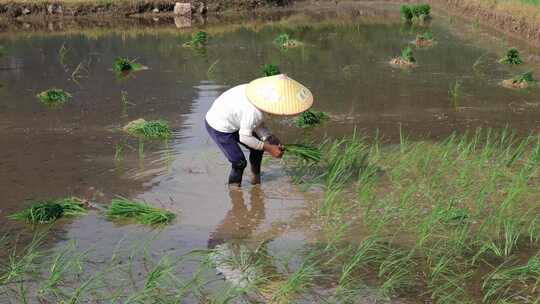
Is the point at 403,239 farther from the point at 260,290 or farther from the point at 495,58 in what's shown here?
the point at 495,58

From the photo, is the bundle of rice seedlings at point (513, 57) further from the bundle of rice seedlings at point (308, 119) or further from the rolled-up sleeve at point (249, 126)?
the rolled-up sleeve at point (249, 126)

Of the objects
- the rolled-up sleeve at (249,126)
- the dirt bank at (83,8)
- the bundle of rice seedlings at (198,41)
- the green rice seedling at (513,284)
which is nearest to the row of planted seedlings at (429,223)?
the green rice seedling at (513,284)

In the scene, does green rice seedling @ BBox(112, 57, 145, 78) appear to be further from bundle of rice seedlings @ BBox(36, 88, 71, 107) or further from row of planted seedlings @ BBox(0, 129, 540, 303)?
row of planted seedlings @ BBox(0, 129, 540, 303)

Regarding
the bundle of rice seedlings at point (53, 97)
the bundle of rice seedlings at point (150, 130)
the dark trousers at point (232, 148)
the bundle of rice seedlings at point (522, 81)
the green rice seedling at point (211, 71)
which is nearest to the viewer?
the dark trousers at point (232, 148)

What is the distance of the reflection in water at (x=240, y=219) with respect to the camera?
16.0ft

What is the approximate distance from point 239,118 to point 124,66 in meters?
7.16

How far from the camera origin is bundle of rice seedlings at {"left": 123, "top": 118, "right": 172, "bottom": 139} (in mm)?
7660

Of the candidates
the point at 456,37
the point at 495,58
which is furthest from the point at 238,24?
the point at 495,58

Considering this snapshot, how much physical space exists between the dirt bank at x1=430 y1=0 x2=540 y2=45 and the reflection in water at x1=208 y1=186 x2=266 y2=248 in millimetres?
10084

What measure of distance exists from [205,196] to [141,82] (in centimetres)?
575

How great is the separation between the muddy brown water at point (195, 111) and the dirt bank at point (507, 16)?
0.64 metres

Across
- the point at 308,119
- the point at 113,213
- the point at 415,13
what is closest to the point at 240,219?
the point at 113,213

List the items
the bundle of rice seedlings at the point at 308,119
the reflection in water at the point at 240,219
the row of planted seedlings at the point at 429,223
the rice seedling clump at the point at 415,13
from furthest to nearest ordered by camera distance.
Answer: the rice seedling clump at the point at 415,13 < the bundle of rice seedlings at the point at 308,119 < the reflection in water at the point at 240,219 < the row of planted seedlings at the point at 429,223

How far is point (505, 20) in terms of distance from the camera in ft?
52.6
